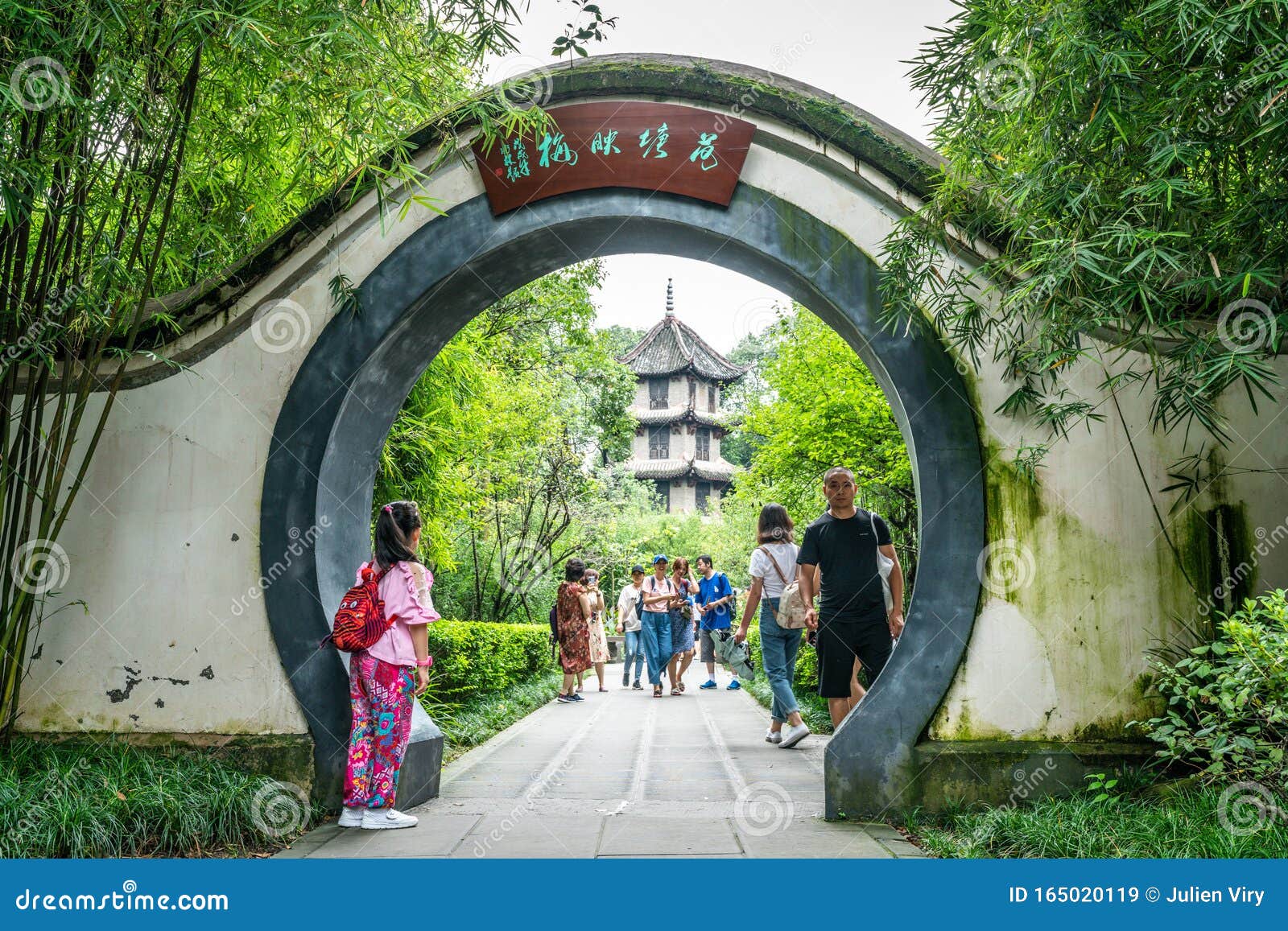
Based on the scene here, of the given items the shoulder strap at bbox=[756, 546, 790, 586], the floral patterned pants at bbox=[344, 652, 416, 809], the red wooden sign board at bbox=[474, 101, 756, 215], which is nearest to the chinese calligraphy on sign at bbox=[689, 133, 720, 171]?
the red wooden sign board at bbox=[474, 101, 756, 215]

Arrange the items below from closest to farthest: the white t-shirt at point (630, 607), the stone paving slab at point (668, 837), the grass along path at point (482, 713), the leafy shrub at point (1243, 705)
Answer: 1. the leafy shrub at point (1243, 705)
2. the stone paving slab at point (668, 837)
3. the grass along path at point (482, 713)
4. the white t-shirt at point (630, 607)

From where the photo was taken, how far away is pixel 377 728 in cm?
452

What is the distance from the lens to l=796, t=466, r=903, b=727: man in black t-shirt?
5426 millimetres

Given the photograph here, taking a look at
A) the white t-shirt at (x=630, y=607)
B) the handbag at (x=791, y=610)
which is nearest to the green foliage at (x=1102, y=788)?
the handbag at (x=791, y=610)

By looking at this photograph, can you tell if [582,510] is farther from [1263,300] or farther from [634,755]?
[1263,300]

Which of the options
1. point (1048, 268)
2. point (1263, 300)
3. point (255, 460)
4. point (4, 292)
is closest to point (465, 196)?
point (255, 460)

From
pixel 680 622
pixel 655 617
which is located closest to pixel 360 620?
pixel 655 617

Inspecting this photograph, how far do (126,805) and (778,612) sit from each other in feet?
13.3

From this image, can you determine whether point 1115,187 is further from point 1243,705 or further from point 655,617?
point 655,617

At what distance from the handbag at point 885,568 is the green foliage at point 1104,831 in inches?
59.0

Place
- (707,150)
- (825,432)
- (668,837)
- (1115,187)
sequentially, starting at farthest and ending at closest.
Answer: (825,432)
(707,150)
(668,837)
(1115,187)

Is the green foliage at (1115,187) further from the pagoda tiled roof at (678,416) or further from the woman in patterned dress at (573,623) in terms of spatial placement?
the pagoda tiled roof at (678,416)

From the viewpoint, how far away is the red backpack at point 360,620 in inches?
176

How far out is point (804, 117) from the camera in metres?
4.89
